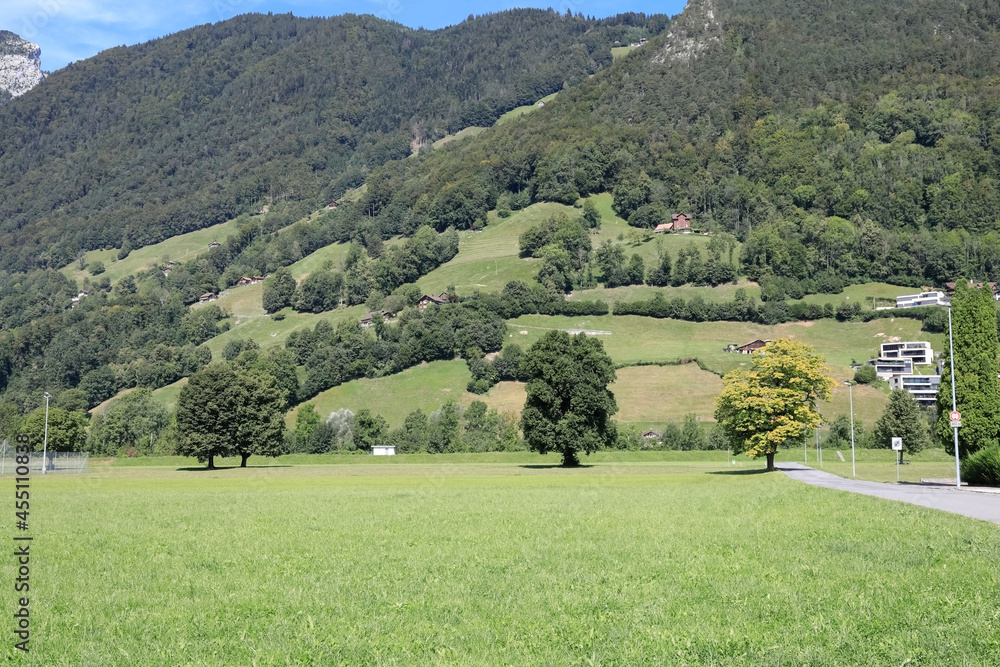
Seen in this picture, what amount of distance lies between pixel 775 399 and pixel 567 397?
63.7 feet

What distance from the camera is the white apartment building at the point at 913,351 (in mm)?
165375

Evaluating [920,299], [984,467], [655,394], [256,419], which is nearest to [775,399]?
[984,467]

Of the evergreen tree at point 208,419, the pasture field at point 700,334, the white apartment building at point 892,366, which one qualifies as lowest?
the evergreen tree at point 208,419

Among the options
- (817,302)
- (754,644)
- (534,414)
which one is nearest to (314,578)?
(754,644)

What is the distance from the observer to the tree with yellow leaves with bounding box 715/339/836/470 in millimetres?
68938

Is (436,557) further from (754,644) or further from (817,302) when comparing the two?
(817,302)

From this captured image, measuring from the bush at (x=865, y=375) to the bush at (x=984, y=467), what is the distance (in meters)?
98.2

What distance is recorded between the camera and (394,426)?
143250mm

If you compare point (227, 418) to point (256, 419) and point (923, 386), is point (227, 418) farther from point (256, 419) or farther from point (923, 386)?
point (923, 386)

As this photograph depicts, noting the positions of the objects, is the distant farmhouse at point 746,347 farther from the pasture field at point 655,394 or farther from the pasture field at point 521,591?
the pasture field at point 521,591

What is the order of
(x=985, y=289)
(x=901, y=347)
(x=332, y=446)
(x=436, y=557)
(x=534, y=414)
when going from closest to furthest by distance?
(x=436, y=557)
(x=985, y=289)
(x=534, y=414)
(x=332, y=446)
(x=901, y=347)

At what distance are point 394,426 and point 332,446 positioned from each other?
58.0 feet

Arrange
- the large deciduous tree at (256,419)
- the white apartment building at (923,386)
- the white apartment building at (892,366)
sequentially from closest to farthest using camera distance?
the large deciduous tree at (256,419), the white apartment building at (892,366), the white apartment building at (923,386)

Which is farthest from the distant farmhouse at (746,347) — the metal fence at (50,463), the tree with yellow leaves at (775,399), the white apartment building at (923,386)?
the metal fence at (50,463)
